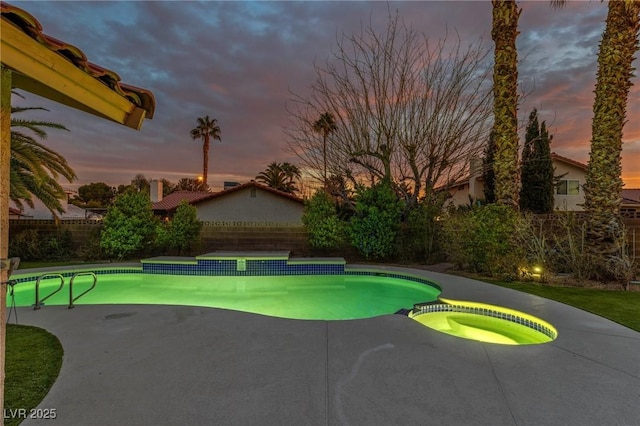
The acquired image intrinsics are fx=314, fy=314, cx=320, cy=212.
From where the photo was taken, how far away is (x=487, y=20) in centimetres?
1127

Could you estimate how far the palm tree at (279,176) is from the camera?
1266 inches

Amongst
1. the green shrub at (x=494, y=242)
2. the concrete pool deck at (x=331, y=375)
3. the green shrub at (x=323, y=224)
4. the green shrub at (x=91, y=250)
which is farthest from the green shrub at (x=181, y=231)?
the green shrub at (x=494, y=242)

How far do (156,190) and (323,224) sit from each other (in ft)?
55.8

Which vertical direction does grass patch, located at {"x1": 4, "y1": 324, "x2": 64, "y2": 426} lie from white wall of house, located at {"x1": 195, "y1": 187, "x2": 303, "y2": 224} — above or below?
below

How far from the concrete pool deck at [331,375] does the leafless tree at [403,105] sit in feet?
29.3

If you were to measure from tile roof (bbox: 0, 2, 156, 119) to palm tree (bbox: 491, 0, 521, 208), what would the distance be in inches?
359

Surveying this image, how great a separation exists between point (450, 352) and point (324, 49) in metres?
12.4

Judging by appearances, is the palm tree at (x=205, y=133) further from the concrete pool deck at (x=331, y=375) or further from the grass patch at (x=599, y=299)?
the grass patch at (x=599, y=299)

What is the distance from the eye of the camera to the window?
61.9 ft

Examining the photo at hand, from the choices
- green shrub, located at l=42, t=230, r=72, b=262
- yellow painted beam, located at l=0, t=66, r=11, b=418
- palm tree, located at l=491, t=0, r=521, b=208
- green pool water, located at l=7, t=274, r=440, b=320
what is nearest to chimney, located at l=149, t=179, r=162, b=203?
green shrub, located at l=42, t=230, r=72, b=262

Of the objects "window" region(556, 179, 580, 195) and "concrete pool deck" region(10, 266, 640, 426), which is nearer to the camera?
"concrete pool deck" region(10, 266, 640, 426)

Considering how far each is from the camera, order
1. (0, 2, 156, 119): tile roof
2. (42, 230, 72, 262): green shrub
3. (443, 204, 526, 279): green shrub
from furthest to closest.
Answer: (42, 230, 72, 262): green shrub, (443, 204, 526, 279): green shrub, (0, 2, 156, 119): tile roof

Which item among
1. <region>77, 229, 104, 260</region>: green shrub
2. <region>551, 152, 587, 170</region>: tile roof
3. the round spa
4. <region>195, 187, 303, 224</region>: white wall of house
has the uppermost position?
<region>551, 152, 587, 170</region>: tile roof

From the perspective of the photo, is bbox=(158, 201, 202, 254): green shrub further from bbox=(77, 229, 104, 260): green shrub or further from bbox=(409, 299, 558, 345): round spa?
bbox=(409, 299, 558, 345): round spa
